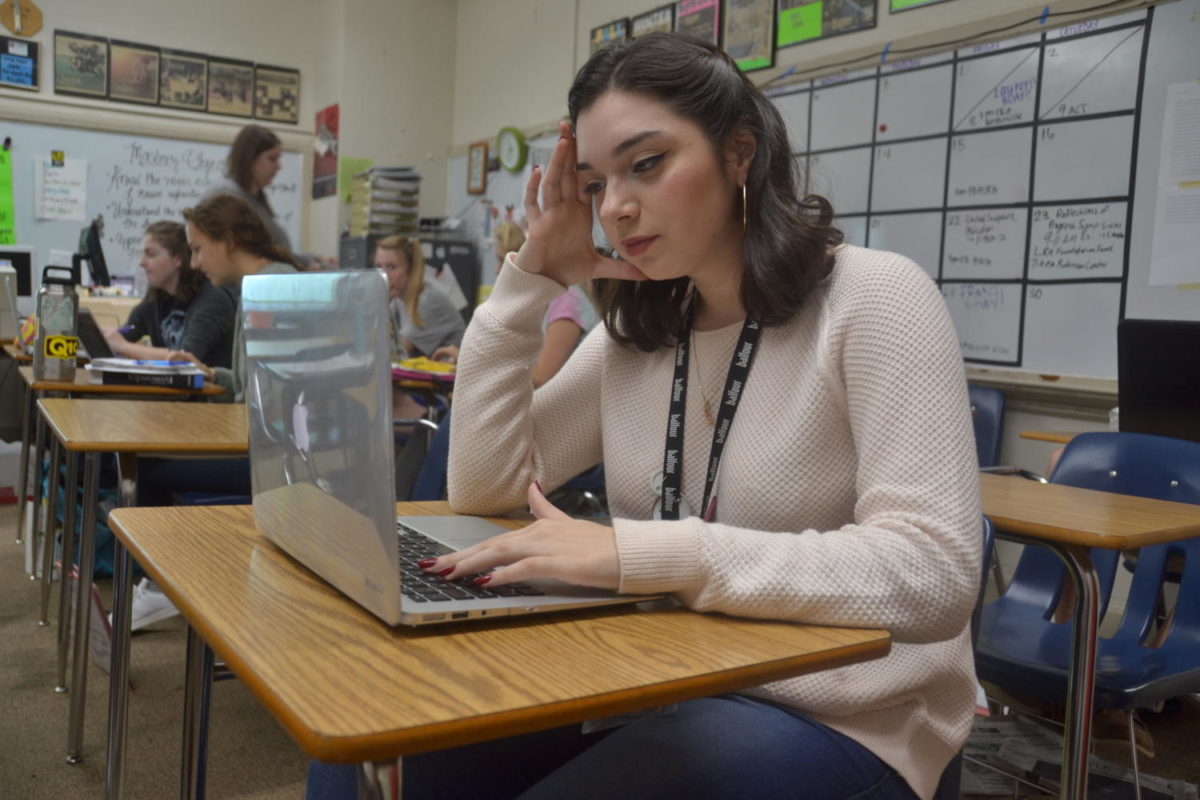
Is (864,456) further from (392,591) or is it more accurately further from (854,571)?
(392,591)

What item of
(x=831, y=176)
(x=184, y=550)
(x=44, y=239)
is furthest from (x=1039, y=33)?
(x=44, y=239)

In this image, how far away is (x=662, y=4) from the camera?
4.32 metres

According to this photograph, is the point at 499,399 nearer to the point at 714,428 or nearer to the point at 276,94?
the point at 714,428

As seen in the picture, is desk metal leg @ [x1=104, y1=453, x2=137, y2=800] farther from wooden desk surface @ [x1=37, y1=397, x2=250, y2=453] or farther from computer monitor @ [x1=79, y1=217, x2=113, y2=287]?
computer monitor @ [x1=79, y1=217, x2=113, y2=287]

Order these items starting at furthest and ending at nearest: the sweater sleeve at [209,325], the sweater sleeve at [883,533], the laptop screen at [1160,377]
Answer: the sweater sleeve at [209,325], the laptop screen at [1160,377], the sweater sleeve at [883,533]

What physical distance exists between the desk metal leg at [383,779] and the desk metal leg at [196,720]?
0.63 m

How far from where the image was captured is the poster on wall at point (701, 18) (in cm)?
401

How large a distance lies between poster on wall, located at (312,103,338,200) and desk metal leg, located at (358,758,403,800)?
556 cm

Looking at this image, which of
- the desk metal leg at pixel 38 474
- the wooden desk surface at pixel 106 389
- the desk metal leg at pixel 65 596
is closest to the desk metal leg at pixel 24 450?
the desk metal leg at pixel 38 474

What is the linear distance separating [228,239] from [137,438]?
1.56m

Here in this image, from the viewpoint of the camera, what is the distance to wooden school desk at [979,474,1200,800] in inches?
49.8

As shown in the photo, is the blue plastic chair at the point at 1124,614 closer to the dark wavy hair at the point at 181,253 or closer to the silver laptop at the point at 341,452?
the silver laptop at the point at 341,452

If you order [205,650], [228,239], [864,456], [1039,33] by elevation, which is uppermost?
[1039,33]

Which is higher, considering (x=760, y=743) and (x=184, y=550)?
(x=184, y=550)
